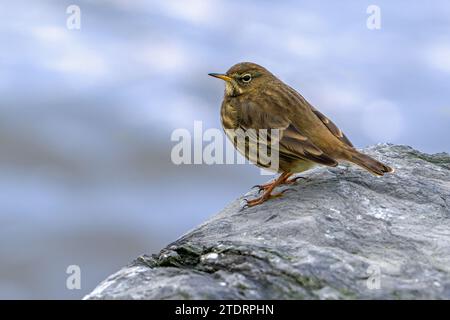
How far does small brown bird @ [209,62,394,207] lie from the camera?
7035 millimetres

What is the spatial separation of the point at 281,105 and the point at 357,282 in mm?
3317

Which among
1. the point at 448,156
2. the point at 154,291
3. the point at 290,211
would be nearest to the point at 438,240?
the point at 290,211

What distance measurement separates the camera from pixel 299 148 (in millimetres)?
7086

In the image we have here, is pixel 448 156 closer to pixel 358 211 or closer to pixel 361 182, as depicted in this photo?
pixel 361 182

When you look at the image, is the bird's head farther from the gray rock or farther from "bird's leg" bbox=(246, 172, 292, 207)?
the gray rock

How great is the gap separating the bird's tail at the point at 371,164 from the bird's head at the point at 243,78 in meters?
1.60

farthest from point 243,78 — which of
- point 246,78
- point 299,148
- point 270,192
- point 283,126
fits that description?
point 270,192

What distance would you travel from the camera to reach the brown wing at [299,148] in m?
6.93

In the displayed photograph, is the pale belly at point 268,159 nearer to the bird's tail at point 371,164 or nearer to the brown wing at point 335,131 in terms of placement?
the bird's tail at point 371,164

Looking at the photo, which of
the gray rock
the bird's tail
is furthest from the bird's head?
the bird's tail

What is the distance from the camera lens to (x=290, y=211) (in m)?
6.27

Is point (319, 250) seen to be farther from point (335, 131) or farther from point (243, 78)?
point (243, 78)
